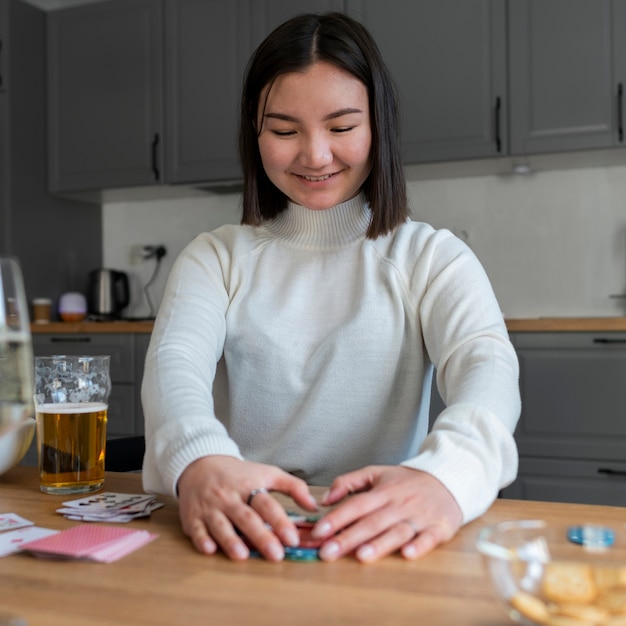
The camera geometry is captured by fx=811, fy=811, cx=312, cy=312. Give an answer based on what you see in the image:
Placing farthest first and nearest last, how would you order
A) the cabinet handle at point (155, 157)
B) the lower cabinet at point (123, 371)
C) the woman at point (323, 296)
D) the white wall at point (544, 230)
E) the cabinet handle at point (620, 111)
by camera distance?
1. the cabinet handle at point (155, 157)
2. the lower cabinet at point (123, 371)
3. the white wall at point (544, 230)
4. the cabinet handle at point (620, 111)
5. the woman at point (323, 296)

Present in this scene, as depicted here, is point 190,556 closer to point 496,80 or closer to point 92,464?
point 92,464

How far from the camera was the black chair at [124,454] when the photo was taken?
50.6 inches

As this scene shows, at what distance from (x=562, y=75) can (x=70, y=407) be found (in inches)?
95.7

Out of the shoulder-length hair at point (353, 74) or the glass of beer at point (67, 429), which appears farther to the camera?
the shoulder-length hair at point (353, 74)

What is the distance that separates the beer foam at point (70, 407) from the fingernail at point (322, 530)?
1.27ft

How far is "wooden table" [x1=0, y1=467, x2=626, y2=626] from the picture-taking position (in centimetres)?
51

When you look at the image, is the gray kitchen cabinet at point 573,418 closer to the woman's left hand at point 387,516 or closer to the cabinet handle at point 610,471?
the cabinet handle at point 610,471

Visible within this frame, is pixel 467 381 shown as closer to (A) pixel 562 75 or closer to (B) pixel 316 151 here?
(B) pixel 316 151

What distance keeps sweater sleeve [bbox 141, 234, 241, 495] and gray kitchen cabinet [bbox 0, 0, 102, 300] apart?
2.48 m

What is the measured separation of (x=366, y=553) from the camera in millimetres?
631

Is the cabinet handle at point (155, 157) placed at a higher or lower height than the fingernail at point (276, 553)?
higher

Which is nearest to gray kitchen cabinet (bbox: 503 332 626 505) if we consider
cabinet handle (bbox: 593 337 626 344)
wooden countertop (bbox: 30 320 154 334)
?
cabinet handle (bbox: 593 337 626 344)

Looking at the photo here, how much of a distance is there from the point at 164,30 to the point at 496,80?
1462 mm

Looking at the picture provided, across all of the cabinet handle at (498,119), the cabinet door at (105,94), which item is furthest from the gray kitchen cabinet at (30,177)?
the cabinet handle at (498,119)
